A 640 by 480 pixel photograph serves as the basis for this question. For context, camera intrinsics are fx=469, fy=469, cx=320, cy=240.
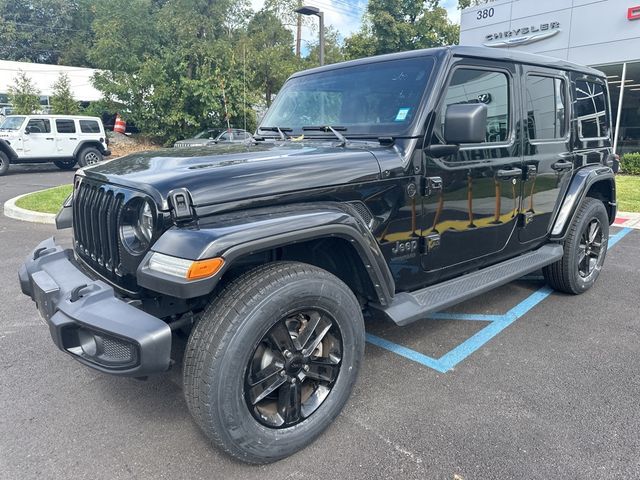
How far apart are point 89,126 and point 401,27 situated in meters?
22.6

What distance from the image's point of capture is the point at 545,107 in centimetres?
375

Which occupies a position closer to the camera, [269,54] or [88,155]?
[88,155]

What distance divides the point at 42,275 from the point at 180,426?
110 centimetres

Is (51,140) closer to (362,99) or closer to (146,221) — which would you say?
(362,99)

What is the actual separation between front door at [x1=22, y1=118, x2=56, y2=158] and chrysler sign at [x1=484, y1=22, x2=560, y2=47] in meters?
16.3

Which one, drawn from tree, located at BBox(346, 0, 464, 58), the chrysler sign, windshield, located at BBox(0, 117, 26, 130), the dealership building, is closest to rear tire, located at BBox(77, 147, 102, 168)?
windshield, located at BBox(0, 117, 26, 130)

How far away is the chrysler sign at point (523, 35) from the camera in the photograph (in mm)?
15914

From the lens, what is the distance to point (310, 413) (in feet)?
7.81

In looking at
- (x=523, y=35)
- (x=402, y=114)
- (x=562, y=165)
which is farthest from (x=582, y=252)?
(x=523, y=35)

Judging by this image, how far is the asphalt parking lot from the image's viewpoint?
2.24m

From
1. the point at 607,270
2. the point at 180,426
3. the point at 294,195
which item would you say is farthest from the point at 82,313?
the point at 607,270

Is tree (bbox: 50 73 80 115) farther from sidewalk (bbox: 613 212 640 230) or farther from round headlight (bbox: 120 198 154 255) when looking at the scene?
round headlight (bbox: 120 198 154 255)

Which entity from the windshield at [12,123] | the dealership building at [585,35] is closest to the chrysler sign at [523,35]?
the dealership building at [585,35]

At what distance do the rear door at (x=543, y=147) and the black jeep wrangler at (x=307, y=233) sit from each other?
2 centimetres
